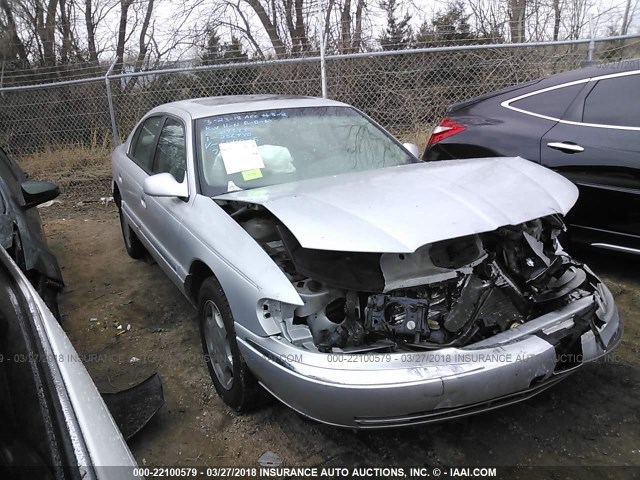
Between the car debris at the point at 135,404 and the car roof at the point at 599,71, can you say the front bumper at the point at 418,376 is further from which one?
the car roof at the point at 599,71

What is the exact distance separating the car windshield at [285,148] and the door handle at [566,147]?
1.10 m

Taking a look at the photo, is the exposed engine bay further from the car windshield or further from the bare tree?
the bare tree

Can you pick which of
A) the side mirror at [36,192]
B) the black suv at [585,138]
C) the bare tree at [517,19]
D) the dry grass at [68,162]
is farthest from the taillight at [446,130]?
the dry grass at [68,162]

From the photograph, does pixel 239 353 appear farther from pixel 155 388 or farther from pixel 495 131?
pixel 495 131

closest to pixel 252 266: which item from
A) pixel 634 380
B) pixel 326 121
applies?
pixel 326 121

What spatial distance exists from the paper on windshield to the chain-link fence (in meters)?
3.71

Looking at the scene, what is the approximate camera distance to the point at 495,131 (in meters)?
4.10

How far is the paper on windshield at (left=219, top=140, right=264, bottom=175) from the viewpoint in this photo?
3127 millimetres

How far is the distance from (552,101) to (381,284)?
2.66 m

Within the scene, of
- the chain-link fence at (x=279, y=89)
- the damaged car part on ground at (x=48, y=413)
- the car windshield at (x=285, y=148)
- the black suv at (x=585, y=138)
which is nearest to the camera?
the damaged car part on ground at (x=48, y=413)

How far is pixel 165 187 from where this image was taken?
9.86 ft

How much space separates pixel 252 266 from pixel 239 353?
462 mm

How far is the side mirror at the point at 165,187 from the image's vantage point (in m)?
3.01

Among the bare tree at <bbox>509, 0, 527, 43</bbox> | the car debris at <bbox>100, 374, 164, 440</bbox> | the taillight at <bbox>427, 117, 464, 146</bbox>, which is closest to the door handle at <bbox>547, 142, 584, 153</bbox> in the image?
the taillight at <bbox>427, 117, 464, 146</bbox>
